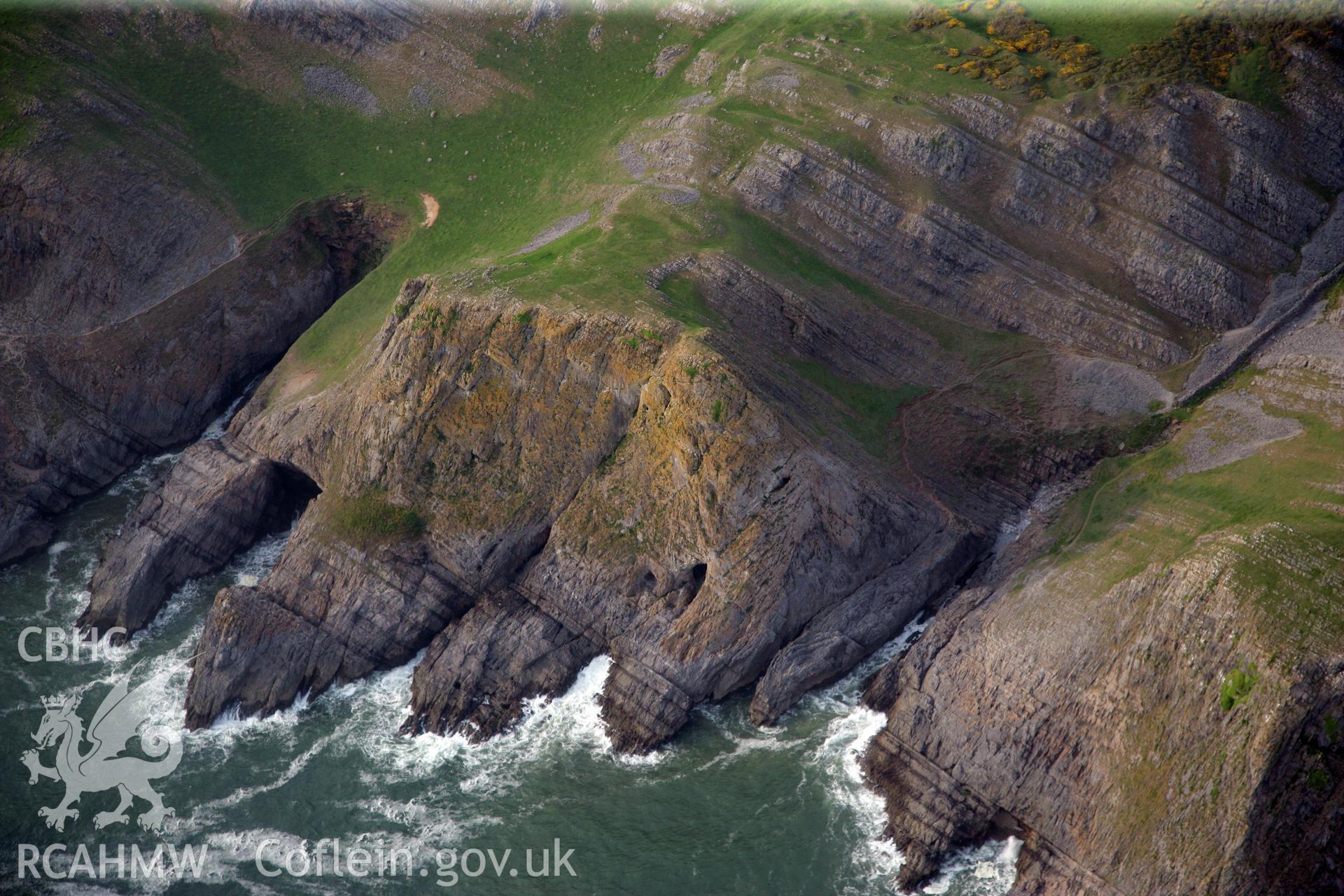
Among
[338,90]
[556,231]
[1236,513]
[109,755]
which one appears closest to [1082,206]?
[1236,513]

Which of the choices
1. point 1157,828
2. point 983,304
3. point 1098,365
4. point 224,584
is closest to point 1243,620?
point 1157,828

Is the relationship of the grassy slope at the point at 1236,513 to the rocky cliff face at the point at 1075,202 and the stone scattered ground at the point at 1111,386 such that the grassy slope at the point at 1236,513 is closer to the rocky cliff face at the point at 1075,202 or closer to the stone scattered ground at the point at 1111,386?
the stone scattered ground at the point at 1111,386

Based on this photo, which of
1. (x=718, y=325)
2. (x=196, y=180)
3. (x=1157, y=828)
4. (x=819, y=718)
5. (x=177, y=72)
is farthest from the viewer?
(x=177, y=72)

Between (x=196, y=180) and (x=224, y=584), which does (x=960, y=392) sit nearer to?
(x=224, y=584)

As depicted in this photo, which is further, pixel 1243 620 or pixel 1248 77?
pixel 1248 77

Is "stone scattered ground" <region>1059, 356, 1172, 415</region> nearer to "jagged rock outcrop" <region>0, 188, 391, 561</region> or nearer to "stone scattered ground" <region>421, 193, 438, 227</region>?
"stone scattered ground" <region>421, 193, 438, 227</region>

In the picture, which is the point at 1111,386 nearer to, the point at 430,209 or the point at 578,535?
the point at 578,535

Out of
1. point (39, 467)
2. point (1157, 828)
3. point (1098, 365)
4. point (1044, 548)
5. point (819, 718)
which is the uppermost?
point (1098, 365)
